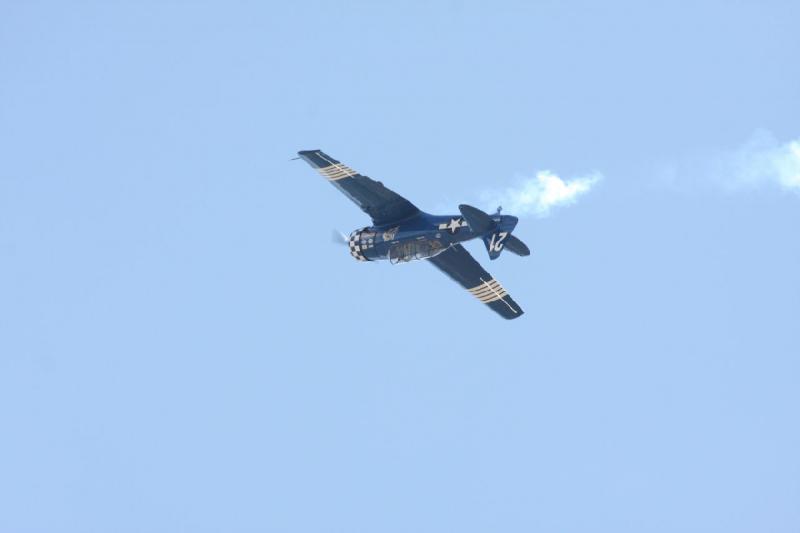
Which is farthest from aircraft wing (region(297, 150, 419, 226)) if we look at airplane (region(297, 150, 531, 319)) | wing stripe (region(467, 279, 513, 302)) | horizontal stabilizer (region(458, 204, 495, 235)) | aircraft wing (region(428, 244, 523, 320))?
wing stripe (region(467, 279, 513, 302))

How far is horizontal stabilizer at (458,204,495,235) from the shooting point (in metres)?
86.1

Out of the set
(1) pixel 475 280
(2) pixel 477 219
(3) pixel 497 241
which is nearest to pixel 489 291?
(1) pixel 475 280

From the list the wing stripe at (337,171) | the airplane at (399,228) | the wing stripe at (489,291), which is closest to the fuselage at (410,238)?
the airplane at (399,228)

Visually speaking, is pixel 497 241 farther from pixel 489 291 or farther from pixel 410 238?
pixel 489 291

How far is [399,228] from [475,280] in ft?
23.3

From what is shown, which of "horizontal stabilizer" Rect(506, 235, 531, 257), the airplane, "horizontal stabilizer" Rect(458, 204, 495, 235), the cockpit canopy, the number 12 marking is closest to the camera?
"horizontal stabilizer" Rect(458, 204, 495, 235)

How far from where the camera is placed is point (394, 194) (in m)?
90.9

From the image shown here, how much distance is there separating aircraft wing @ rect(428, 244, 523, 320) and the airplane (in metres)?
0.82

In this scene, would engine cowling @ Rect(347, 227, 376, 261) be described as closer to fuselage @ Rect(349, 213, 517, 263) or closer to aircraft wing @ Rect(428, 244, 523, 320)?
fuselage @ Rect(349, 213, 517, 263)

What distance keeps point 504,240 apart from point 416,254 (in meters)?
6.26

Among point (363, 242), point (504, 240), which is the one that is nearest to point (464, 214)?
point (504, 240)

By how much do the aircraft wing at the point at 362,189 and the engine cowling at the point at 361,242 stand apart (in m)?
1.25

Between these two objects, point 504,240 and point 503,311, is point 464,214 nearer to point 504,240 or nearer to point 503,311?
point 504,240

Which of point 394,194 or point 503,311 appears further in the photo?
point 503,311
